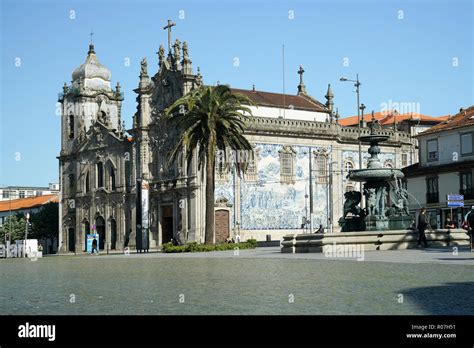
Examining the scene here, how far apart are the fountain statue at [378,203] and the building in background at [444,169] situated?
2137 centimetres

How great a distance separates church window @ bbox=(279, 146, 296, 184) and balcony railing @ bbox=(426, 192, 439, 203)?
34.0 feet

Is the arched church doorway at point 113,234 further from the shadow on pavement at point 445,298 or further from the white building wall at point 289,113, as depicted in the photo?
the shadow on pavement at point 445,298

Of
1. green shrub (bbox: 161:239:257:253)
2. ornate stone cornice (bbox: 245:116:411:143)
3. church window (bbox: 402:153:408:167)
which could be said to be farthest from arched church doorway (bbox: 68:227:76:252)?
green shrub (bbox: 161:239:257:253)

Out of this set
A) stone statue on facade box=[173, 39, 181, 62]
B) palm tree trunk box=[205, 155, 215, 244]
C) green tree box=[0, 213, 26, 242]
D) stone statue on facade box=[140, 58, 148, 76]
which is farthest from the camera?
green tree box=[0, 213, 26, 242]

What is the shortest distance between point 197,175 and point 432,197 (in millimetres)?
17211

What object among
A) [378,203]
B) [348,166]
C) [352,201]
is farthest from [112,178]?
[378,203]

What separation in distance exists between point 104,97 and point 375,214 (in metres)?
51.4

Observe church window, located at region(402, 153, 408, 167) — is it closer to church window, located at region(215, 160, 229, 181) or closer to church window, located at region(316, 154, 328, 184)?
church window, located at region(316, 154, 328, 184)

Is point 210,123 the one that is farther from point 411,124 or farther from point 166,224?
point 411,124

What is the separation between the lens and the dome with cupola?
7988 cm

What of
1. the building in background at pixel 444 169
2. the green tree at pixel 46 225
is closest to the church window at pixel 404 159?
the building in background at pixel 444 169

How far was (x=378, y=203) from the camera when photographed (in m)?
31.9

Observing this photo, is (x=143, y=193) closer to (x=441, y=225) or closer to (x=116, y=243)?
(x=116, y=243)
